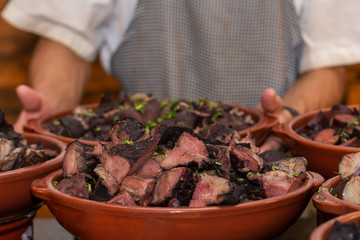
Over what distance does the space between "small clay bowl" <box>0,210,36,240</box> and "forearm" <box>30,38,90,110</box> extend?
3.83 feet

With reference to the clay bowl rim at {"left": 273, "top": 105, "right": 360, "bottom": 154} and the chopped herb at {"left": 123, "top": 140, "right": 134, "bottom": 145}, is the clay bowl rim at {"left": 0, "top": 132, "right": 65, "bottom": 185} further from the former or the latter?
the clay bowl rim at {"left": 273, "top": 105, "right": 360, "bottom": 154}

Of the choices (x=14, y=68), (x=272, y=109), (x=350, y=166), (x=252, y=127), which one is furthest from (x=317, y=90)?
(x=14, y=68)

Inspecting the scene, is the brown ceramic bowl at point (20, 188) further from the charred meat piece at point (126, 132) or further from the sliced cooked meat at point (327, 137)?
the sliced cooked meat at point (327, 137)

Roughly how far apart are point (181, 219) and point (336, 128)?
25.9 inches

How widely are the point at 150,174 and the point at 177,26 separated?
144 centimetres

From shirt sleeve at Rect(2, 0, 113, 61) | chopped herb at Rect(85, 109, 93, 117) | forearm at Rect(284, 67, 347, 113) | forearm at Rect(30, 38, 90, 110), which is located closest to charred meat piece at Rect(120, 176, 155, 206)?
chopped herb at Rect(85, 109, 93, 117)

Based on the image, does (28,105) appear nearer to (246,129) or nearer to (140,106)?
(140,106)

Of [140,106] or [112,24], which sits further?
[112,24]

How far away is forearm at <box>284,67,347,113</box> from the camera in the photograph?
2141 millimetres

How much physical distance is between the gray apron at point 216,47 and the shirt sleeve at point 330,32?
0.06 metres

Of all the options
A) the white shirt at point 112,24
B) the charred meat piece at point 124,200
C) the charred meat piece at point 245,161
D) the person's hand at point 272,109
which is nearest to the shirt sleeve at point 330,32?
the white shirt at point 112,24

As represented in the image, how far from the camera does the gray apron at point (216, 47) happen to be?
86.6 inches

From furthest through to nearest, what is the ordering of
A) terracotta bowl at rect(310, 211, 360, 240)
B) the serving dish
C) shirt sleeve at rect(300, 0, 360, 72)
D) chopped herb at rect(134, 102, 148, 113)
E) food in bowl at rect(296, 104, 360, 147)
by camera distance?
shirt sleeve at rect(300, 0, 360, 72) → chopped herb at rect(134, 102, 148, 113) → the serving dish → food in bowl at rect(296, 104, 360, 147) → terracotta bowl at rect(310, 211, 360, 240)

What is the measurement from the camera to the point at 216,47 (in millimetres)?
2244
